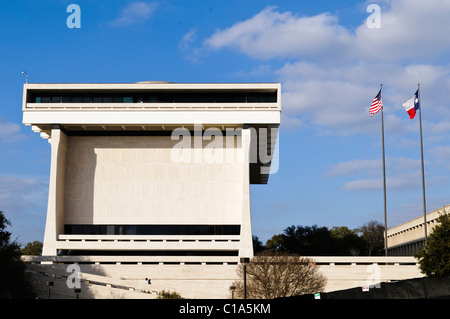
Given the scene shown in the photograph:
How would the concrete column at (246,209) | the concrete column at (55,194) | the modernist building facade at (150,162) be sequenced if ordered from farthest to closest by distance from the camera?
1. the modernist building facade at (150,162)
2. the concrete column at (55,194)
3. the concrete column at (246,209)

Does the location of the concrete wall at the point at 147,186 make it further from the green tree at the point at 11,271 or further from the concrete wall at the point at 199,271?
the green tree at the point at 11,271

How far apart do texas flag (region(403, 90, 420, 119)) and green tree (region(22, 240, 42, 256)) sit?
79173 millimetres

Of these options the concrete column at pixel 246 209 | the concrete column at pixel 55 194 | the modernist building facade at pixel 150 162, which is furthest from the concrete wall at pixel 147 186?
the concrete column at pixel 246 209

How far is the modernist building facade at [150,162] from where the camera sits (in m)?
64.2

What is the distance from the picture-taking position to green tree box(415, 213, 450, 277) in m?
44.5

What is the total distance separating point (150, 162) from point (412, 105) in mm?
28882

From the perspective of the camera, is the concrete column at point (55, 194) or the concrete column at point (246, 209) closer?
the concrete column at point (246, 209)

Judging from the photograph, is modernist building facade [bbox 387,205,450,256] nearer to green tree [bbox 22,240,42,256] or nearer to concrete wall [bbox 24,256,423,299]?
concrete wall [bbox 24,256,423,299]

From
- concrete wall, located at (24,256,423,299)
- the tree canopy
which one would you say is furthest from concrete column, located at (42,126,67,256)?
the tree canopy

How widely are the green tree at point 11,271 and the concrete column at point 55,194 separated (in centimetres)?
883

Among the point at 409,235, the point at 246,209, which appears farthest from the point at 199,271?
the point at 409,235

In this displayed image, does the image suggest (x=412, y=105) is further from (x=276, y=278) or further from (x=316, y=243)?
(x=316, y=243)
